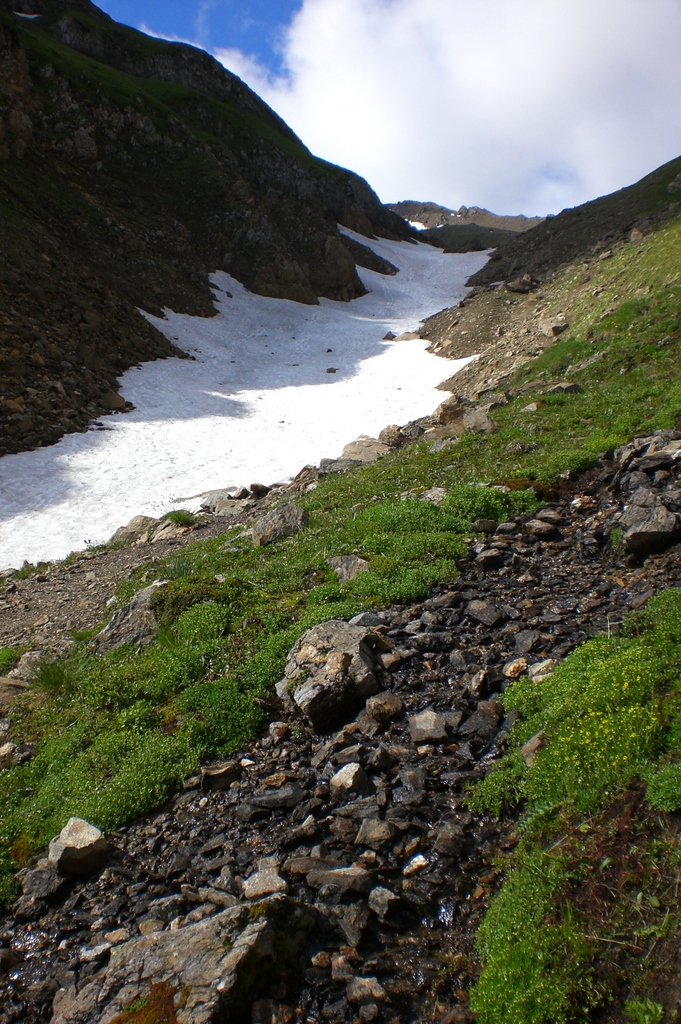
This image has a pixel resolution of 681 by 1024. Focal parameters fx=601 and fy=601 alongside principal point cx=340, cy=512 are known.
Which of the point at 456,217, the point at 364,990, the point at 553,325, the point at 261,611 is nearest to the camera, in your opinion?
the point at 364,990

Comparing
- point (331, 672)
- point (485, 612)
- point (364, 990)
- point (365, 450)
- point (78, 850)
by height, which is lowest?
point (364, 990)

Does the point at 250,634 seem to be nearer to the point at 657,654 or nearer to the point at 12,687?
the point at 12,687

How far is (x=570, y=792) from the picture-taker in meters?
4.69

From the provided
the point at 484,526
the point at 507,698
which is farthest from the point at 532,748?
the point at 484,526

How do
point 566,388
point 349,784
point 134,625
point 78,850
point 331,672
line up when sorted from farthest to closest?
1. point 566,388
2. point 134,625
3. point 331,672
4. point 349,784
5. point 78,850

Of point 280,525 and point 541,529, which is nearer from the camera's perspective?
point 541,529

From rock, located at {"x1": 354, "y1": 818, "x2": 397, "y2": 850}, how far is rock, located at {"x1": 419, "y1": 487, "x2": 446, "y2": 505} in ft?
22.8

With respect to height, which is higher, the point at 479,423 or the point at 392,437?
the point at 392,437

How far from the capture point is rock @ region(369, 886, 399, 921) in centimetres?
465

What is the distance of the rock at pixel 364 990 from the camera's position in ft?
13.4

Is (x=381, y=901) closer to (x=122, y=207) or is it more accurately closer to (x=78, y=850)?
(x=78, y=850)

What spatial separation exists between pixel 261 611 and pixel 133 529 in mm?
10306

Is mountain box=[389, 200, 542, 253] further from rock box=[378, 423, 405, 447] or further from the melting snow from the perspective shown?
rock box=[378, 423, 405, 447]

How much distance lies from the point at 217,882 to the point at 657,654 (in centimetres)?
452
